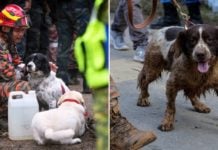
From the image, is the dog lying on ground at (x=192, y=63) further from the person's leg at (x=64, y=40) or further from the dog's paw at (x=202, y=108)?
the person's leg at (x=64, y=40)

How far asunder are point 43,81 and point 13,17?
0.54 metres

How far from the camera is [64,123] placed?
3.02m

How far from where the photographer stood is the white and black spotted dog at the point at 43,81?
2.86m

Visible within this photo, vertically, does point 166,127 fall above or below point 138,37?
below

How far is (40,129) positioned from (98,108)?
3.17 feet

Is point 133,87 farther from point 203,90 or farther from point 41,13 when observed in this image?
point 41,13

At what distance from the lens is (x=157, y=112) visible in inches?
179

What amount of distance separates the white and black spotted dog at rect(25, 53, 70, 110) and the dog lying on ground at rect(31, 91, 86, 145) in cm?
5

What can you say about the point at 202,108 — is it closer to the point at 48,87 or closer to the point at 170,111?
the point at 170,111

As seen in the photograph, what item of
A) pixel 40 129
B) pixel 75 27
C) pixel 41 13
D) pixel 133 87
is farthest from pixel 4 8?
pixel 133 87

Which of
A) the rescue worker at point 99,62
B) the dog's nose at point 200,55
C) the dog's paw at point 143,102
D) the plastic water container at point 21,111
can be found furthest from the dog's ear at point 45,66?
the dog's paw at point 143,102

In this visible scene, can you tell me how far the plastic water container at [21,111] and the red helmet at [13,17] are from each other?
368 millimetres

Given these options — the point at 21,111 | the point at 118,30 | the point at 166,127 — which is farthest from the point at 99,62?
the point at 118,30

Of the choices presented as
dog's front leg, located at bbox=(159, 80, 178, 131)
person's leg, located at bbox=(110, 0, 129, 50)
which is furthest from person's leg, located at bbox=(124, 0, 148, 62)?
dog's front leg, located at bbox=(159, 80, 178, 131)
